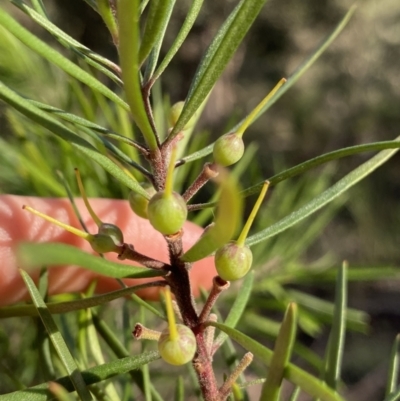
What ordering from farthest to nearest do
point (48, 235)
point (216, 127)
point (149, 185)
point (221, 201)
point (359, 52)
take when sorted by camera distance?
point (359, 52), point (216, 127), point (48, 235), point (149, 185), point (221, 201)

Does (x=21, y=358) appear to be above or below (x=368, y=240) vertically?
below

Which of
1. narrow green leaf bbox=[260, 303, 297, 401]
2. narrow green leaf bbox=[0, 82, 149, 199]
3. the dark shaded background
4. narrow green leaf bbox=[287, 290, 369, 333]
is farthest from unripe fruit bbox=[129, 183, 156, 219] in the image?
the dark shaded background

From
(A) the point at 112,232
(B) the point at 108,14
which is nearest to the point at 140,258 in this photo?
(A) the point at 112,232

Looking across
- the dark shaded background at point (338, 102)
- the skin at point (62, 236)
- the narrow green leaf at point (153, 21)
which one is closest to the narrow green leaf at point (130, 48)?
the narrow green leaf at point (153, 21)

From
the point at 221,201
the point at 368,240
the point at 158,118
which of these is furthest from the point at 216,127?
the point at 221,201

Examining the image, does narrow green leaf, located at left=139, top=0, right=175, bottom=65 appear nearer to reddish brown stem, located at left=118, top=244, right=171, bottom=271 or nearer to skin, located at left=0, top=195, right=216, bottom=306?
reddish brown stem, located at left=118, top=244, right=171, bottom=271

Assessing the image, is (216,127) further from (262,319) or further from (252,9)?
(252,9)
